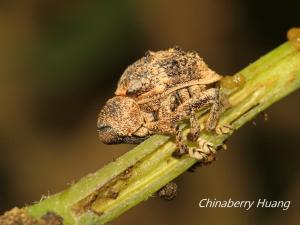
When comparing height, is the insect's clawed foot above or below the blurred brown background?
below

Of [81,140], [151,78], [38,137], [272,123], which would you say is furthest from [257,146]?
[151,78]

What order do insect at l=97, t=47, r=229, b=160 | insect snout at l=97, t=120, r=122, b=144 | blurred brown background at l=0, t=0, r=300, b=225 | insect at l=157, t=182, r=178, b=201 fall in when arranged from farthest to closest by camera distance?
blurred brown background at l=0, t=0, r=300, b=225 → insect snout at l=97, t=120, r=122, b=144 → insect at l=97, t=47, r=229, b=160 → insect at l=157, t=182, r=178, b=201

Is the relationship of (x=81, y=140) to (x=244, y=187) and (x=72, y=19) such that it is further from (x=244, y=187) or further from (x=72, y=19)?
(x=244, y=187)

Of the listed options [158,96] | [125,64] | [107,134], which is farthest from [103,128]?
[125,64]

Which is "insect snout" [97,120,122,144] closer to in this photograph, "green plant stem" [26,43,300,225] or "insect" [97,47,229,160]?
"insect" [97,47,229,160]

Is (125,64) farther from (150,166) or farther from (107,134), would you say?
(150,166)

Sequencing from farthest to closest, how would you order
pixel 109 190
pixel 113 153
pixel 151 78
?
pixel 113 153 < pixel 151 78 < pixel 109 190

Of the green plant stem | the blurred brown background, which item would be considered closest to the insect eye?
the green plant stem
